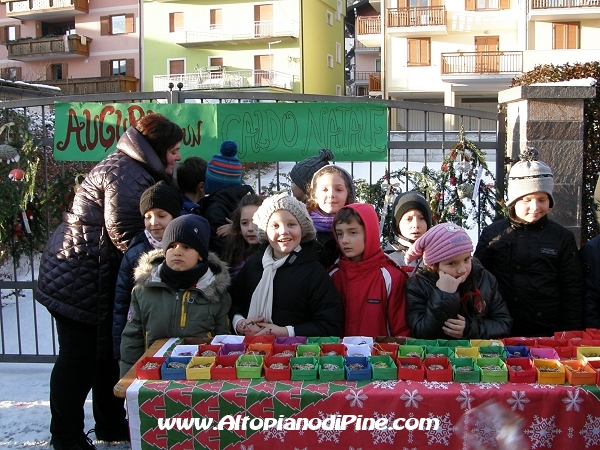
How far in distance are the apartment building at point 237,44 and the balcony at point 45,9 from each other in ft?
15.1

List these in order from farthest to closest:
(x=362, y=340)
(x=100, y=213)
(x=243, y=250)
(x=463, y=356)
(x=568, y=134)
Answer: (x=568, y=134) < (x=243, y=250) < (x=100, y=213) < (x=362, y=340) < (x=463, y=356)

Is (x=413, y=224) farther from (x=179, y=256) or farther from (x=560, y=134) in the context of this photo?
(x=560, y=134)

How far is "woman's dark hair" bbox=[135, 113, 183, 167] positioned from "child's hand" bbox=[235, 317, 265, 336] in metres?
1.08

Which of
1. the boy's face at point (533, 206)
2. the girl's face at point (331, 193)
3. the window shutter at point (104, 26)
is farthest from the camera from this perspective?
Result: the window shutter at point (104, 26)

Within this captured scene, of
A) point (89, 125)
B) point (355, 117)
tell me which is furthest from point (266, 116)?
point (89, 125)

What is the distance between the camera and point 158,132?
320cm

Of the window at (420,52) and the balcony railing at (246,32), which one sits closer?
the window at (420,52)

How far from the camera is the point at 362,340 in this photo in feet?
8.67

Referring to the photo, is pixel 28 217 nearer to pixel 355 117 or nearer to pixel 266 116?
pixel 266 116

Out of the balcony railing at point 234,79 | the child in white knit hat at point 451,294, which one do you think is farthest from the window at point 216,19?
the child in white knit hat at point 451,294

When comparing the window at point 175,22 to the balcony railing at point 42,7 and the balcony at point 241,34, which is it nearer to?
the balcony at point 241,34

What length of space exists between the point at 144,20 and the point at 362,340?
105 ft

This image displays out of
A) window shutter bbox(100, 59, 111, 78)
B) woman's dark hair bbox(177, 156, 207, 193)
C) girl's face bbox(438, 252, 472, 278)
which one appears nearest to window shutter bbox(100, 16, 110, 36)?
window shutter bbox(100, 59, 111, 78)

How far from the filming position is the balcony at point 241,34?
29047 mm
